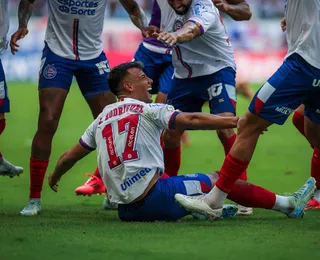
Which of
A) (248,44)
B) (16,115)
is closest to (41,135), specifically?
(16,115)

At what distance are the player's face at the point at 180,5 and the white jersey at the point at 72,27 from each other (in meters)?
0.81

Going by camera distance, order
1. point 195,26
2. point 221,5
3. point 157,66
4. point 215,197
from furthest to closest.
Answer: point 157,66
point 221,5
point 195,26
point 215,197

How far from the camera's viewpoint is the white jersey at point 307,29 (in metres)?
7.36

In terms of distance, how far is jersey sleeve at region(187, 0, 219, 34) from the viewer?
8.26 meters

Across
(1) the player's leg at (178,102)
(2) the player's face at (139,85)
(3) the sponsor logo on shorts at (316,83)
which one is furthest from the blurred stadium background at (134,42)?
(3) the sponsor logo on shorts at (316,83)

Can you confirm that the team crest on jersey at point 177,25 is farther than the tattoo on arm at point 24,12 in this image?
No

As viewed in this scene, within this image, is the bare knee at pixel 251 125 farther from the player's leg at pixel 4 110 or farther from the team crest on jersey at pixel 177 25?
the player's leg at pixel 4 110

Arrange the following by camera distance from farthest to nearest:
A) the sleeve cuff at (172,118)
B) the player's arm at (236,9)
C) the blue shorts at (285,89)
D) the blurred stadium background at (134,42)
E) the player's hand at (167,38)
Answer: the blurred stadium background at (134,42), the player's arm at (236,9), the player's hand at (167,38), the blue shorts at (285,89), the sleeve cuff at (172,118)

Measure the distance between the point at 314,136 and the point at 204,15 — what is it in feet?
5.10

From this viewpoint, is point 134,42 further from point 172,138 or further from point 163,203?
point 163,203

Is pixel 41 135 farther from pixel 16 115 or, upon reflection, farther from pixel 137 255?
pixel 16 115

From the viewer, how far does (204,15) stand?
8398 millimetres

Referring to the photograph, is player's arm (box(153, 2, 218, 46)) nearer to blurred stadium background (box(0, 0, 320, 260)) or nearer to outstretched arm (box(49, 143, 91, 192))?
outstretched arm (box(49, 143, 91, 192))

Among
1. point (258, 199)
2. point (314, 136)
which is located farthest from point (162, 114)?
point (314, 136)
